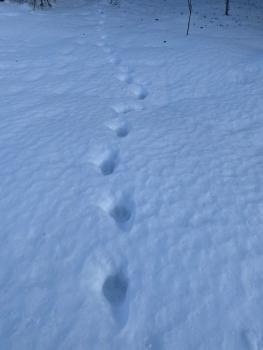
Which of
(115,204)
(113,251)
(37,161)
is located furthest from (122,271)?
(37,161)

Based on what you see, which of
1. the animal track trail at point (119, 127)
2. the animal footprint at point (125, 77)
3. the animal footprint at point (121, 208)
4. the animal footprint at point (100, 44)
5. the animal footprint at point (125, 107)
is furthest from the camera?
the animal footprint at point (100, 44)

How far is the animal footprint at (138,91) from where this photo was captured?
524 cm

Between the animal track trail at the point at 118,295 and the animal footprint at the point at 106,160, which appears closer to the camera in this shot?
the animal track trail at the point at 118,295

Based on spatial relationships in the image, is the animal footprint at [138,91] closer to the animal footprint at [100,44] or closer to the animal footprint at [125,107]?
the animal footprint at [125,107]

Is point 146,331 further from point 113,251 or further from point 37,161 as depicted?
point 37,161

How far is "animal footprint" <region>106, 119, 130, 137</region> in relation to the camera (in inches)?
166

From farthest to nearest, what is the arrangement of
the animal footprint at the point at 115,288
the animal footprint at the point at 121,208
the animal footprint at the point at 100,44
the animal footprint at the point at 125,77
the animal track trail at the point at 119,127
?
the animal footprint at the point at 100,44, the animal footprint at the point at 125,77, the animal track trail at the point at 119,127, the animal footprint at the point at 121,208, the animal footprint at the point at 115,288

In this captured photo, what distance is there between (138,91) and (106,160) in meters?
2.02

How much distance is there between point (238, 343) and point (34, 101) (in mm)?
3989

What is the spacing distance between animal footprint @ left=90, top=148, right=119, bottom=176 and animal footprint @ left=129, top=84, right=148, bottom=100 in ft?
5.47

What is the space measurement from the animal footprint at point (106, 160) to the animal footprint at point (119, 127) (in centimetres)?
43

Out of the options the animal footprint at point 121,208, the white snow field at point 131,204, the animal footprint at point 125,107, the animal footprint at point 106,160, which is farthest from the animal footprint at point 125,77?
the animal footprint at point 121,208

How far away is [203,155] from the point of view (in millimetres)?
3688

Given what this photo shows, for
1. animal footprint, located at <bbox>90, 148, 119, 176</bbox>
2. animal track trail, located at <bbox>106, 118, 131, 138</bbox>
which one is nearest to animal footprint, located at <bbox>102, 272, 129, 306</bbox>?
animal footprint, located at <bbox>90, 148, 119, 176</bbox>
